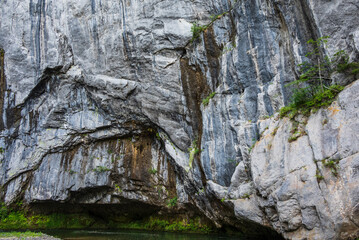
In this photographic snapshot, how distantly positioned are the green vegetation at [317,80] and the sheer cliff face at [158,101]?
1.29ft

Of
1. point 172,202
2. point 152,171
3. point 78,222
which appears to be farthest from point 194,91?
point 78,222

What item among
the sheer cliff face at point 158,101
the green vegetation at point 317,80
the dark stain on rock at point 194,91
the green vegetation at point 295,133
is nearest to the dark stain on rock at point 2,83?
the sheer cliff face at point 158,101

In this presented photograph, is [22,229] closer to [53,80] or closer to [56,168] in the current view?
[56,168]

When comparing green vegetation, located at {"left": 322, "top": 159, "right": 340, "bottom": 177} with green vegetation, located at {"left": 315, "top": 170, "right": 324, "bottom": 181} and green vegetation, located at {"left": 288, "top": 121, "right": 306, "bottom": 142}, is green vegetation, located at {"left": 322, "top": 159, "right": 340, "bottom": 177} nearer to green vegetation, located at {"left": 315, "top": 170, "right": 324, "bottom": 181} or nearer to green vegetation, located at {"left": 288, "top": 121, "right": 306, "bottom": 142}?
green vegetation, located at {"left": 315, "top": 170, "right": 324, "bottom": 181}

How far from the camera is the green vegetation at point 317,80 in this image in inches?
337

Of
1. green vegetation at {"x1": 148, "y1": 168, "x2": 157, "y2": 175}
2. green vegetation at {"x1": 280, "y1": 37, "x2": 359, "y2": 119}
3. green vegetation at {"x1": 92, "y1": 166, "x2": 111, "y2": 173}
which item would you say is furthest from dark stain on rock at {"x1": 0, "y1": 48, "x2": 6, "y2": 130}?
green vegetation at {"x1": 280, "y1": 37, "x2": 359, "y2": 119}

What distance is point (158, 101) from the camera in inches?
641

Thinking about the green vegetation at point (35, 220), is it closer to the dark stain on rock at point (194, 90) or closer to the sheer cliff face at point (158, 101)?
the sheer cliff face at point (158, 101)

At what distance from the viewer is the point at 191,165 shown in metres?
14.4

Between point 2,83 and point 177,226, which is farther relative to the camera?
point 2,83

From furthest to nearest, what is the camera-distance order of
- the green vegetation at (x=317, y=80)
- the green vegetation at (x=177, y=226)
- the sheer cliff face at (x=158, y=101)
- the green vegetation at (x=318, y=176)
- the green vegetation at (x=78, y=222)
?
the green vegetation at (x=78, y=222) < the green vegetation at (x=177, y=226) < the sheer cliff face at (x=158, y=101) < the green vegetation at (x=317, y=80) < the green vegetation at (x=318, y=176)

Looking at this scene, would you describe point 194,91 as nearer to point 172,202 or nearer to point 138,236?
point 172,202

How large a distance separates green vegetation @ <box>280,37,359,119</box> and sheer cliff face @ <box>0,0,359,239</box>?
393 mm

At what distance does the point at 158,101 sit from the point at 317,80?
8.71 m
